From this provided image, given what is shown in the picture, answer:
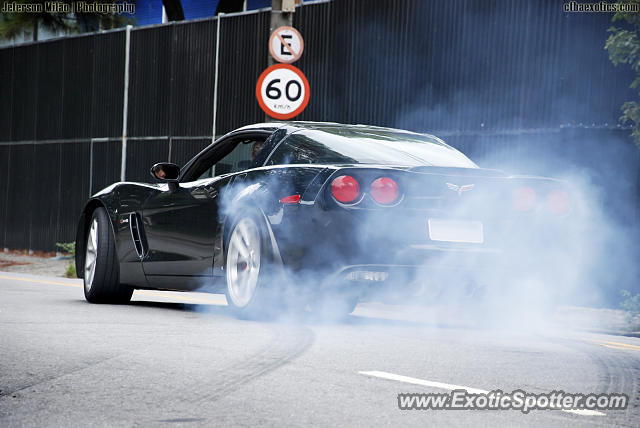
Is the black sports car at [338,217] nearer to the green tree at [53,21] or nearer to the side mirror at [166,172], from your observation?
the side mirror at [166,172]

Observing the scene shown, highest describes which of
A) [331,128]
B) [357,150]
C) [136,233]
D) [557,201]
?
[331,128]

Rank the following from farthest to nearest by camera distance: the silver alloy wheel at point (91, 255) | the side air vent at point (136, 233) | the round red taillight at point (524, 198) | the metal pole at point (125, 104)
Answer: the metal pole at point (125, 104) < the silver alloy wheel at point (91, 255) < the side air vent at point (136, 233) < the round red taillight at point (524, 198)

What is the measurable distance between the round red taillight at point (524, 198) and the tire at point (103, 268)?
11.3ft

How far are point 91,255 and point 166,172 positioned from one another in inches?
49.8

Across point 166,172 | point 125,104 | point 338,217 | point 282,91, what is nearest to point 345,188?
point 338,217

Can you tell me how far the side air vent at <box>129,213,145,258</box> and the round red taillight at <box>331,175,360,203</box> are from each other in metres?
2.36

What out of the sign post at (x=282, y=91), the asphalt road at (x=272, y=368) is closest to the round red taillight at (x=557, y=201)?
the asphalt road at (x=272, y=368)

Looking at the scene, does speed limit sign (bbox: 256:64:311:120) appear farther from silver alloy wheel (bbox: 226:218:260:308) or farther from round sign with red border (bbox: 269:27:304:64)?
silver alloy wheel (bbox: 226:218:260:308)

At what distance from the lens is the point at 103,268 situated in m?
9.22

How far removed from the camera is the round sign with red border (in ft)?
43.8

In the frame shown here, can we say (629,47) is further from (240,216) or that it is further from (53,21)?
(53,21)

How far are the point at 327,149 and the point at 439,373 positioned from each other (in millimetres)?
2465

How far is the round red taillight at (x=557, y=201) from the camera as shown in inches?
302

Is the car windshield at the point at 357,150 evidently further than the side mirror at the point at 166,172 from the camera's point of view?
No
